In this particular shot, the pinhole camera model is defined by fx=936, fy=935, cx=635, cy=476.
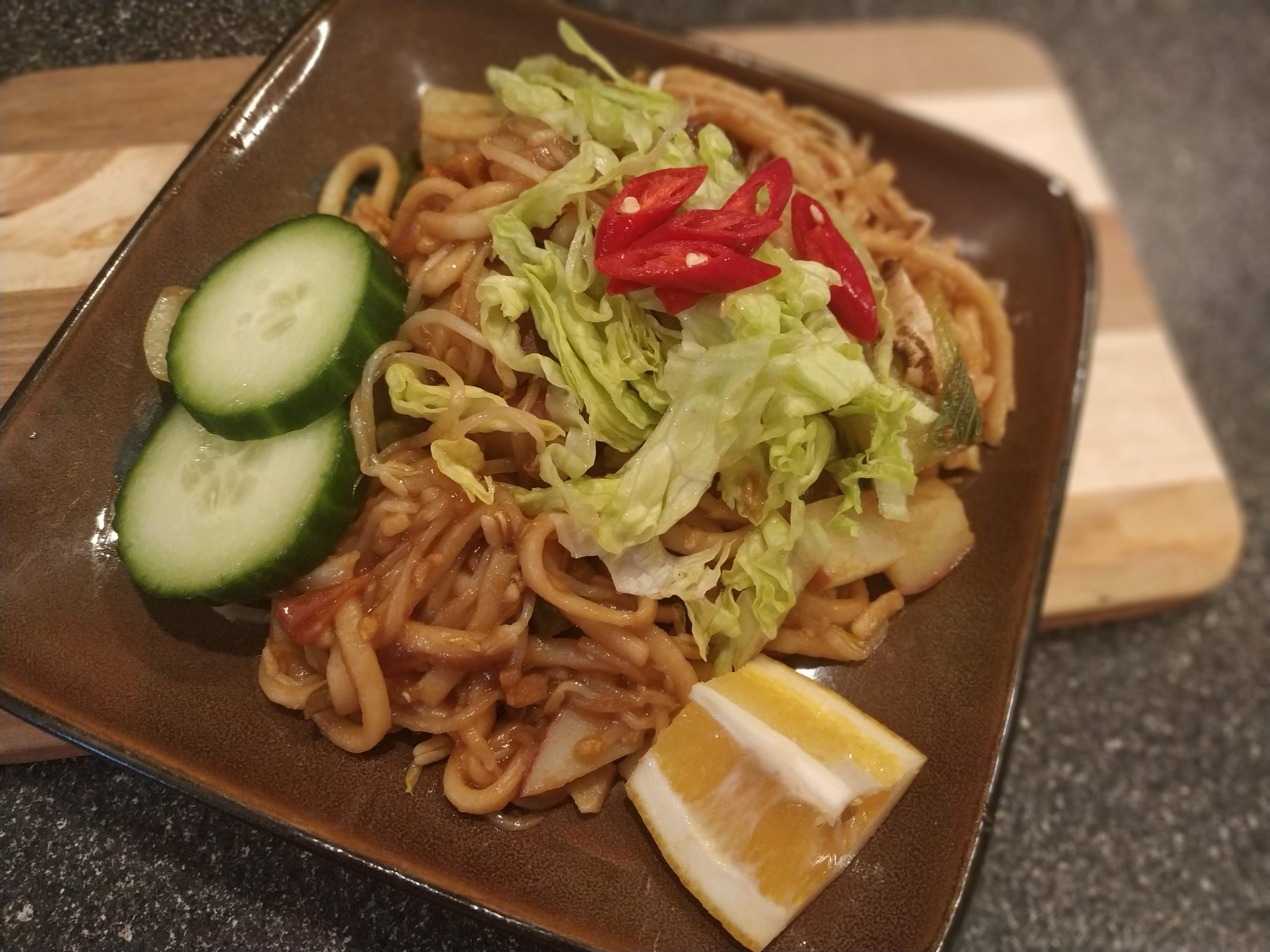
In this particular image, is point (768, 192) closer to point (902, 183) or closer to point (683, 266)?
point (683, 266)

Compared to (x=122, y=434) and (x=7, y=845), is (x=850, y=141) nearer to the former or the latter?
(x=122, y=434)

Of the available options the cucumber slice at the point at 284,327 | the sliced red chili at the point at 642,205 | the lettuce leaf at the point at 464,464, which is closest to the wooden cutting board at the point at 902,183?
the cucumber slice at the point at 284,327

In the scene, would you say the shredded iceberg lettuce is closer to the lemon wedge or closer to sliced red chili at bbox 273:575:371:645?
the lemon wedge

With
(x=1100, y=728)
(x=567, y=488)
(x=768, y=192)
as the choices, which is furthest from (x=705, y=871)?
(x=1100, y=728)

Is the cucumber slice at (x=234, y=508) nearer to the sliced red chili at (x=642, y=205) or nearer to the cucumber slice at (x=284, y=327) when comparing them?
the cucumber slice at (x=284, y=327)

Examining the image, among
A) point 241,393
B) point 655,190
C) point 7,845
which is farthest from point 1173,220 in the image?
point 7,845

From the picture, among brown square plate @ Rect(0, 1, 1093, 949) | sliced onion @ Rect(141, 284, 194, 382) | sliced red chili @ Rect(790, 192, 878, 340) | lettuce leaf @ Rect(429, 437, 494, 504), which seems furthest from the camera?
sliced red chili @ Rect(790, 192, 878, 340)

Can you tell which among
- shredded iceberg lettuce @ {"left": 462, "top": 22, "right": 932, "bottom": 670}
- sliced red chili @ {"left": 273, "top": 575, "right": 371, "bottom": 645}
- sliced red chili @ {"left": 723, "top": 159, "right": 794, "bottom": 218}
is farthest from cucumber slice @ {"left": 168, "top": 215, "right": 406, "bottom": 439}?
sliced red chili @ {"left": 723, "top": 159, "right": 794, "bottom": 218}
